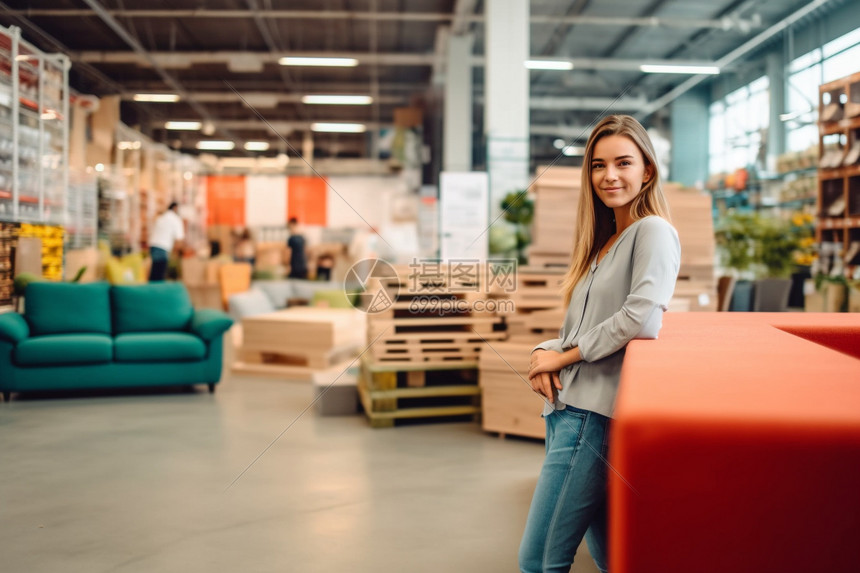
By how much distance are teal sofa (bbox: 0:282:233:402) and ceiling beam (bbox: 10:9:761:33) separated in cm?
637

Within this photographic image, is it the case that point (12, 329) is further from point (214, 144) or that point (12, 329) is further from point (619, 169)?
point (214, 144)

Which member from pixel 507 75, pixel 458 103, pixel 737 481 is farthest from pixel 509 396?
pixel 458 103

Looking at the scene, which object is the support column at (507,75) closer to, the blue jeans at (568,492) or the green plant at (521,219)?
the green plant at (521,219)

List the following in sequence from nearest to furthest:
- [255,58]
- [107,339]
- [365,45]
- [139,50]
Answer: [107,339], [139,50], [255,58], [365,45]

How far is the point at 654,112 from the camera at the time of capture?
16.9 meters

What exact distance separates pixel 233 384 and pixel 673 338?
5006 millimetres

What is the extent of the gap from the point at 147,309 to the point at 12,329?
95 cm

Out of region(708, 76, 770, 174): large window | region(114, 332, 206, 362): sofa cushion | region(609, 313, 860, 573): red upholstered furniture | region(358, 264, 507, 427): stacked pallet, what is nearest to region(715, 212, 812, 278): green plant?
region(358, 264, 507, 427): stacked pallet

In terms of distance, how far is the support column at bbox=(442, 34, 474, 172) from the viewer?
11.3 meters

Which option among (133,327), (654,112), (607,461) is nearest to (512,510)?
(607,461)

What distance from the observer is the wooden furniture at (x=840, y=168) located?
5.32 m

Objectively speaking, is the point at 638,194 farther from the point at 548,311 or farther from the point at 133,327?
the point at 133,327

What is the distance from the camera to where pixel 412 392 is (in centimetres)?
436

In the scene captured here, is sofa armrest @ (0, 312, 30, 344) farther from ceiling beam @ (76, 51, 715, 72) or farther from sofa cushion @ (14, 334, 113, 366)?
ceiling beam @ (76, 51, 715, 72)
